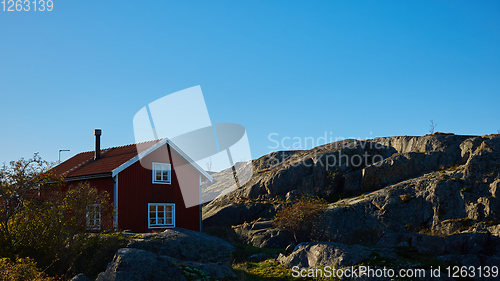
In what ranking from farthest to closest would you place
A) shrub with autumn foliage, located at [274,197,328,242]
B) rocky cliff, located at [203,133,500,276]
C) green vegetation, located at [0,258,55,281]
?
1. rocky cliff, located at [203,133,500,276]
2. shrub with autumn foliage, located at [274,197,328,242]
3. green vegetation, located at [0,258,55,281]

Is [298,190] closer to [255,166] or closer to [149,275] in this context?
[255,166]

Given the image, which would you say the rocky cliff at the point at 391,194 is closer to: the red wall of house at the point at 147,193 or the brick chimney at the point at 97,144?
the red wall of house at the point at 147,193

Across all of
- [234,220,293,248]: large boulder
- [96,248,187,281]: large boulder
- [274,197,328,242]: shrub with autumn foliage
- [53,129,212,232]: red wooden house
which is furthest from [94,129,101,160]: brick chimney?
[96,248,187,281]: large boulder

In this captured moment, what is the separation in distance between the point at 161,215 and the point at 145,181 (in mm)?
2571

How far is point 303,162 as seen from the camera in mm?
37281

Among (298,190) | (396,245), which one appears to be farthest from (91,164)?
(396,245)

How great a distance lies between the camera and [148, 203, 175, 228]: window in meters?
25.7

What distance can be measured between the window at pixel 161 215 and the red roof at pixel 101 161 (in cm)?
355

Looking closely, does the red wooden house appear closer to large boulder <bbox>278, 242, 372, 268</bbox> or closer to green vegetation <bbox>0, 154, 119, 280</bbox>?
green vegetation <bbox>0, 154, 119, 280</bbox>

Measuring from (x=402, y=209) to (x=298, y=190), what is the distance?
10526 mm

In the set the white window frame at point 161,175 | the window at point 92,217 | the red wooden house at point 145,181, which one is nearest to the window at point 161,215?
the red wooden house at point 145,181

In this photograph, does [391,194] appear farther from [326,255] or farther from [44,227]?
[44,227]

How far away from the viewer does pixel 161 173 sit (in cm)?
2678

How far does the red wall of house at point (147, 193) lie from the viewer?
24.4 meters
